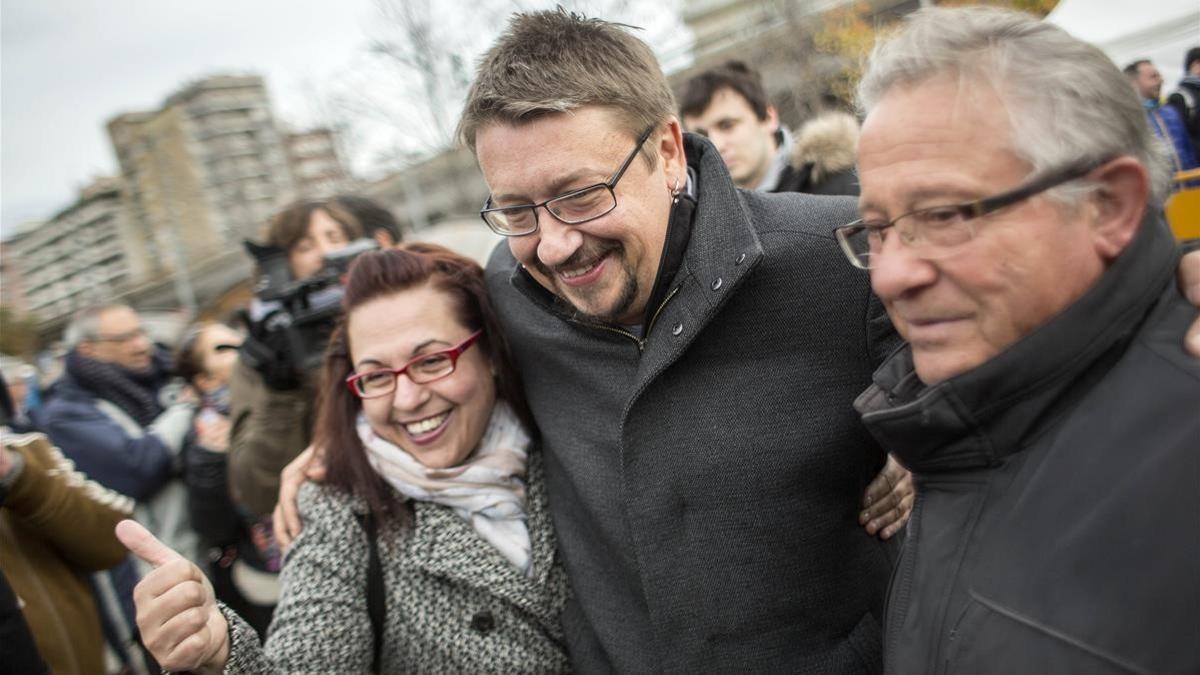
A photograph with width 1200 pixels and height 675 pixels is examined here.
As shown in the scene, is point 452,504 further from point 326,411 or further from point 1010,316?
point 1010,316

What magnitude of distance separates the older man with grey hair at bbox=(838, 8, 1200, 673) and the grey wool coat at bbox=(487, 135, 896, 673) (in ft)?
1.82

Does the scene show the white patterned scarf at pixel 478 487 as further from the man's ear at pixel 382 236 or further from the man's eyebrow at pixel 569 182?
the man's ear at pixel 382 236

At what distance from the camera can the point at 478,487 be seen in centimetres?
220

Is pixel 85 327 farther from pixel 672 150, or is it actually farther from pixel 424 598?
pixel 672 150

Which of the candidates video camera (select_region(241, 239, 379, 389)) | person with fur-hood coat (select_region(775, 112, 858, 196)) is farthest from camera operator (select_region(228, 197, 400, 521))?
person with fur-hood coat (select_region(775, 112, 858, 196))

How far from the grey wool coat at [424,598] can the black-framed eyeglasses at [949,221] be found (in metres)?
1.31

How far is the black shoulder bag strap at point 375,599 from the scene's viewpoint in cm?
207

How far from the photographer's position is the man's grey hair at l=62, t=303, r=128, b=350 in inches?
174

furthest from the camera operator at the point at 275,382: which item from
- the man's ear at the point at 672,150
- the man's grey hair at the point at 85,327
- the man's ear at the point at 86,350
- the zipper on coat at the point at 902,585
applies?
the zipper on coat at the point at 902,585

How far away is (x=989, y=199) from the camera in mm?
1113

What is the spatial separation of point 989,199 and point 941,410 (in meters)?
0.31

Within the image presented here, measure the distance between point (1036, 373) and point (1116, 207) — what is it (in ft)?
0.84

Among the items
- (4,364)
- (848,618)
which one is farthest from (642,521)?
(4,364)

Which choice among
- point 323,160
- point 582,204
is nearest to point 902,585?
point 582,204
